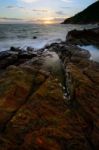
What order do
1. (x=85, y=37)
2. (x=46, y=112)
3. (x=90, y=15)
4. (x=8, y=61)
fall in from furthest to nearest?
(x=90, y=15) → (x=85, y=37) → (x=8, y=61) → (x=46, y=112)

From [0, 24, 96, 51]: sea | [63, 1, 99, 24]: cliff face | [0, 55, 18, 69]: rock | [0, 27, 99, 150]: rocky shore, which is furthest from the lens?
[63, 1, 99, 24]: cliff face

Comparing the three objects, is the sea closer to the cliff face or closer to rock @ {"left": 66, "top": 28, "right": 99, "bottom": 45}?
rock @ {"left": 66, "top": 28, "right": 99, "bottom": 45}

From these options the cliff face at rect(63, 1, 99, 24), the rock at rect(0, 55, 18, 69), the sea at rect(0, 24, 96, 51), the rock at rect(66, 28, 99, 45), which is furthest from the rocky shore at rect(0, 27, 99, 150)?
the cliff face at rect(63, 1, 99, 24)

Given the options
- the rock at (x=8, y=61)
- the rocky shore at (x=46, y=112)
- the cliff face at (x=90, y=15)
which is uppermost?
the rocky shore at (x=46, y=112)

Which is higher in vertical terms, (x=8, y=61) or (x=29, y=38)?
(x=8, y=61)

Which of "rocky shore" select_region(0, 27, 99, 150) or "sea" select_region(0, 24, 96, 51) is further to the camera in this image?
"sea" select_region(0, 24, 96, 51)

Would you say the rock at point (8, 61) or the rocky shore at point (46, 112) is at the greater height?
the rocky shore at point (46, 112)

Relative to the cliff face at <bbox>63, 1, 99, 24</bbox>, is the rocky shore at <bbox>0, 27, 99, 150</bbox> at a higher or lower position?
higher

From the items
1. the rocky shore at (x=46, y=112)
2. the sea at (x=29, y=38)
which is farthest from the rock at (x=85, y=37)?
the rocky shore at (x=46, y=112)

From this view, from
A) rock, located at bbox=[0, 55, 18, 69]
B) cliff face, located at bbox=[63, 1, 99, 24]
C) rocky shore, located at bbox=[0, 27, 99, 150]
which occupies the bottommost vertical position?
cliff face, located at bbox=[63, 1, 99, 24]

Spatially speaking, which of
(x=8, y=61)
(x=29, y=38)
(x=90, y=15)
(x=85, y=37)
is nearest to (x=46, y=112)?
(x=8, y=61)

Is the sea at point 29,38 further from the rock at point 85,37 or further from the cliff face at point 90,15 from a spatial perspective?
the cliff face at point 90,15

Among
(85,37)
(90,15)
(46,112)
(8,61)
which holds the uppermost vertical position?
(46,112)

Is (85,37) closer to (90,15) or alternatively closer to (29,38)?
(29,38)
